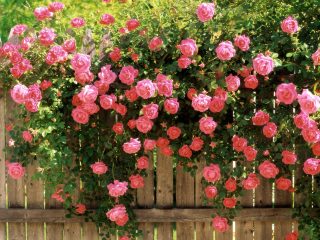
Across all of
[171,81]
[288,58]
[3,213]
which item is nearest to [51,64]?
[171,81]

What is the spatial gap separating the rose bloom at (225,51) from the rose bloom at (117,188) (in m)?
1.08

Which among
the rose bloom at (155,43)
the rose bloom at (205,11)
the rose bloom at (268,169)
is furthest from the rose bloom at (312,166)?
the rose bloom at (155,43)

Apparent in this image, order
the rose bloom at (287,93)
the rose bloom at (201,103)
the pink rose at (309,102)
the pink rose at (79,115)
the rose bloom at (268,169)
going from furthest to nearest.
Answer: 1. the pink rose at (79,115)
2. the rose bloom at (268,169)
3. the rose bloom at (201,103)
4. the rose bloom at (287,93)
5. the pink rose at (309,102)

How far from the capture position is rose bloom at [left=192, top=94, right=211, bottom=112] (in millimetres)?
4000

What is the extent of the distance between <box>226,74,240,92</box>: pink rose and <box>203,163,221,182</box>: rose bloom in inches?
20.9

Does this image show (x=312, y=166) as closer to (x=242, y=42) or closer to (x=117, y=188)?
(x=242, y=42)

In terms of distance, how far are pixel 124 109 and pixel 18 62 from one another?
799 millimetres

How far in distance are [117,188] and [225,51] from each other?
1.16 meters

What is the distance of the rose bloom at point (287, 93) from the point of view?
3.89 meters

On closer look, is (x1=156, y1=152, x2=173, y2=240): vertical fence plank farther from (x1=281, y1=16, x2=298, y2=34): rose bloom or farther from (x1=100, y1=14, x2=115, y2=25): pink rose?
(x1=281, y1=16, x2=298, y2=34): rose bloom

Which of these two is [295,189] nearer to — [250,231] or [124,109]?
[250,231]

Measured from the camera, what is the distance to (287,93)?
390 centimetres

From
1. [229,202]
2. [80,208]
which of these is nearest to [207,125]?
[229,202]

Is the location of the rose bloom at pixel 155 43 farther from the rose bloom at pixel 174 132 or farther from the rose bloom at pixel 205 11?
the rose bloom at pixel 174 132
